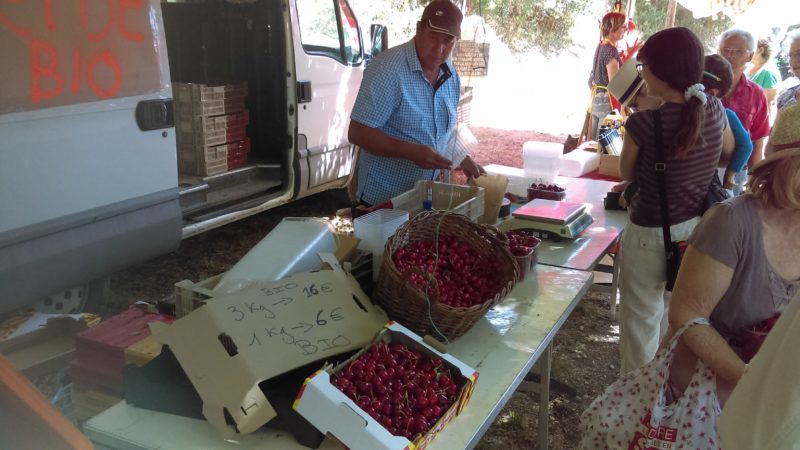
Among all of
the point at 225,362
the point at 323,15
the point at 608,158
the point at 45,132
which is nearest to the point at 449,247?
the point at 225,362

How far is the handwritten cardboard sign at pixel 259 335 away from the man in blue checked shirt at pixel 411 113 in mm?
1212

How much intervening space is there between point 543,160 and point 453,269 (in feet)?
6.86

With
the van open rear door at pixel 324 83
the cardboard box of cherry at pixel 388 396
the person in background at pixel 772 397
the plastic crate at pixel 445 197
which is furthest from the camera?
the van open rear door at pixel 324 83

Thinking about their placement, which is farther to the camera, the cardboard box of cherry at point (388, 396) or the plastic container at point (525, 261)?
the plastic container at point (525, 261)

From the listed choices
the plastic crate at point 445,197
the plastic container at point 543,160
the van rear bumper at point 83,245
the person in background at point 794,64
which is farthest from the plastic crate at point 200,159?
the person in background at point 794,64

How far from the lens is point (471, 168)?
116 inches

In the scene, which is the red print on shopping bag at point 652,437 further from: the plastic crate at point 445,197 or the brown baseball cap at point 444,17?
the brown baseball cap at point 444,17

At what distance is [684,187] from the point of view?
2.61m

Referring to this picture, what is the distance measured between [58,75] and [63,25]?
22cm

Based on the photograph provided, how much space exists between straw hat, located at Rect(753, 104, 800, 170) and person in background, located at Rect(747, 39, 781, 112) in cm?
421

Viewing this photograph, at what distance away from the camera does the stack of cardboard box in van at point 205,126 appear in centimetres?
472

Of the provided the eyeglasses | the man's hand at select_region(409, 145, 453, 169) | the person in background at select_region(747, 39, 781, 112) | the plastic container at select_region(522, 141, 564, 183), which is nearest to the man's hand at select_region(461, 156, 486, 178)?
the man's hand at select_region(409, 145, 453, 169)

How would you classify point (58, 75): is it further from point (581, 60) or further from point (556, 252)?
point (581, 60)

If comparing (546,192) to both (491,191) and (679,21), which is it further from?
(679,21)
